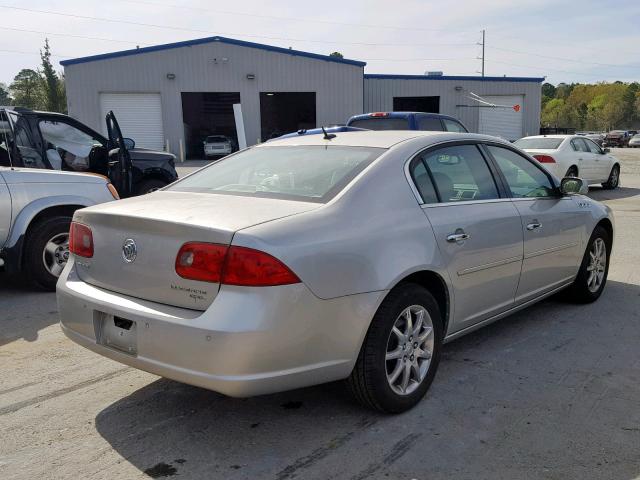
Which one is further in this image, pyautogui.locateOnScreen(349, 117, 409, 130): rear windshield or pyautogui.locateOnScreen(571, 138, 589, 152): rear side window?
pyautogui.locateOnScreen(571, 138, 589, 152): rear side window

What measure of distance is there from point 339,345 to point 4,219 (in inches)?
170

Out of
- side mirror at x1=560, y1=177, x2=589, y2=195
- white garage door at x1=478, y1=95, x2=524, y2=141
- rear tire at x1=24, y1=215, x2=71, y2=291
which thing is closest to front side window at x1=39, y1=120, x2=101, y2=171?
rear tire at x1=24, y1=215, x2=71, y2=291

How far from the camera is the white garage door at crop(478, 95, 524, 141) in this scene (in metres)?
34.0

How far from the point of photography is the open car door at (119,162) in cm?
775

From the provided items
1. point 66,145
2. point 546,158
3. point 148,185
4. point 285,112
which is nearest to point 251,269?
point 66,145

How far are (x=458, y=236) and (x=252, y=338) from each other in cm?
159

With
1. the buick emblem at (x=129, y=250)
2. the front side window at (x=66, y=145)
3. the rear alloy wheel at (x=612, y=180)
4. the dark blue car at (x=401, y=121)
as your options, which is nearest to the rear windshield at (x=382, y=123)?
the dark blue car at (x=401, y=121)

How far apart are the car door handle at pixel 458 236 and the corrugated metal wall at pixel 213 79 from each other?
28.6 metres

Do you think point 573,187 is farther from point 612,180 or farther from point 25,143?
point 612,180

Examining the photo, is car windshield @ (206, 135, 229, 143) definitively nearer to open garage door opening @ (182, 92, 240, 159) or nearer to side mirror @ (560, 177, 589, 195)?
open garage door opening @ (182, 92, 240, 159)

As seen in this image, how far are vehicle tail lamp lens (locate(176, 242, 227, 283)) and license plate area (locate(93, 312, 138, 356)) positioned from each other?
41 centimetres

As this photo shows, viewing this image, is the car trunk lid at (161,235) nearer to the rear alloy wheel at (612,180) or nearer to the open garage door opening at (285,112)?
the rear alloy wheel at (612,180)

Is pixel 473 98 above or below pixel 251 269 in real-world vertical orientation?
above

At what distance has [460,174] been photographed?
4.07 m
